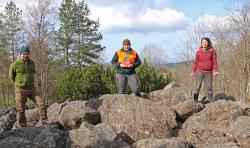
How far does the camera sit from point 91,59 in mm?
37562

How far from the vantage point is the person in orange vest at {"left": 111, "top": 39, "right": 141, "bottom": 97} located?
952cm

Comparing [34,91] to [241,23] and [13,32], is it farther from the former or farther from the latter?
[13,32]

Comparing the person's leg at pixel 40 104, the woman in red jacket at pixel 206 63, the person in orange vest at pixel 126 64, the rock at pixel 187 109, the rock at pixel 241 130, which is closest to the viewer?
the rock at pixel 241 130

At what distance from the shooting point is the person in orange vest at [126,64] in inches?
375

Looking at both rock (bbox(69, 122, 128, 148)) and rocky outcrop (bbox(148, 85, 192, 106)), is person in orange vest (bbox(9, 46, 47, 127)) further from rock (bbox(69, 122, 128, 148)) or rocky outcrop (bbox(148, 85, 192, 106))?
rocky outcrop (bbox(148, 85, 192, 106))

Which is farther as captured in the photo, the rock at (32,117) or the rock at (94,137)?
the rock at (32,117)

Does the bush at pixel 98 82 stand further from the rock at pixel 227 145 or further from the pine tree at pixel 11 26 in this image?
the pine tree at pixel 11 26

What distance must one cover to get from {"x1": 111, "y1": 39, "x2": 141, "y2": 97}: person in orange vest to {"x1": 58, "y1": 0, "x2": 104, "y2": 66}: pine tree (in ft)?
90.4

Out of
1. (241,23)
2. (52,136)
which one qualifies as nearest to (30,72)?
(52,136)

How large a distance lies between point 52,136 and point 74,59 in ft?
97.6

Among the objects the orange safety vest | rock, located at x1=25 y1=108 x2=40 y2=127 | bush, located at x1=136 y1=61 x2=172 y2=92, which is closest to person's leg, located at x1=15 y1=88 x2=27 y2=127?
rock, located at x1=25 y1=108 x2=40 y2=127

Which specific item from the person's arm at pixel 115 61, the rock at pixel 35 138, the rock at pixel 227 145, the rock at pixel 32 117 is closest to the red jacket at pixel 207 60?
the person's arm at pixel 115 61

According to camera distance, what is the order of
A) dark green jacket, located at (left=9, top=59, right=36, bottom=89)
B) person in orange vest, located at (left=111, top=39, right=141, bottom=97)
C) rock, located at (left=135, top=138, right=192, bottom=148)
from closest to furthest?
rock, located at (left=135, top=138, right=192, bottom=148)
dark green jacket, located at (left=9, top=59, right=36, bottom=89)
person in orange vest, located at (left=111, top=39, right=141, bottom=97)

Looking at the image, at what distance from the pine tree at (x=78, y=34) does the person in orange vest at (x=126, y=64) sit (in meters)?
27.5
